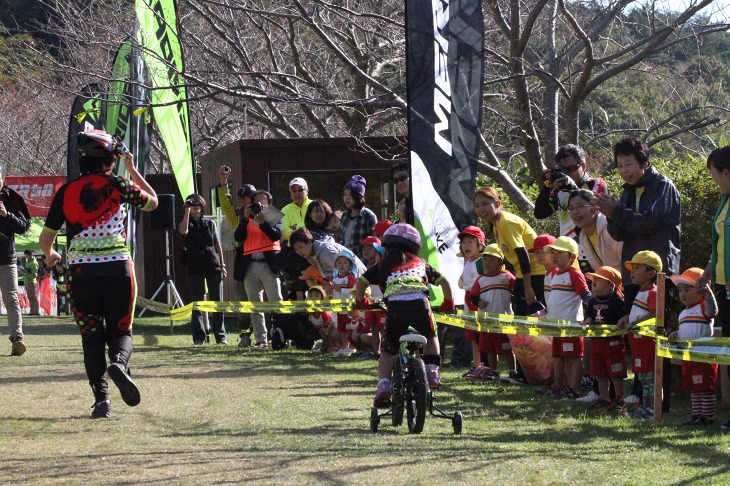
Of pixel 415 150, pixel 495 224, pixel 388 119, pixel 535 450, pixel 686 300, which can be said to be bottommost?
pixel 535 450

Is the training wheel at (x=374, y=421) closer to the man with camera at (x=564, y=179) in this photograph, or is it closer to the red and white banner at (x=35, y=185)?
the man with camera at (x=564, y=179)

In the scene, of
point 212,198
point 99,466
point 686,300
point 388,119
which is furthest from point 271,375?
point 388,119

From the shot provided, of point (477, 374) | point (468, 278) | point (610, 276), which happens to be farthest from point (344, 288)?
point (610, 276)

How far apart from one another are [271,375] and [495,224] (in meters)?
2.55

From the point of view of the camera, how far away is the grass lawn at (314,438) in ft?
19.9

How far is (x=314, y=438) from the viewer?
732 centimetres

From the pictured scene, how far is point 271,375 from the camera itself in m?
11.5

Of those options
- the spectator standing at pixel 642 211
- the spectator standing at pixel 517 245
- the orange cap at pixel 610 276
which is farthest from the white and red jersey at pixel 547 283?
the spectator standing at pixel 642 211

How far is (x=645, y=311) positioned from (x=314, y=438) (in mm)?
2642

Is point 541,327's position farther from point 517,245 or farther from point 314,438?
point 314,438

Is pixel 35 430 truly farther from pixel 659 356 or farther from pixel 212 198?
pixel 212 198

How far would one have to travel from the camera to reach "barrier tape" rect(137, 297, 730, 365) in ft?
24.5

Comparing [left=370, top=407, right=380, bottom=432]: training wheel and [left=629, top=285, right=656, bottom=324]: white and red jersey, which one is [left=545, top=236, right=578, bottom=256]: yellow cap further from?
[left=370, top=407, right=380, bottom=432]: training wheel

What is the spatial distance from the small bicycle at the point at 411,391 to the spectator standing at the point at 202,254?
8.22 metres
